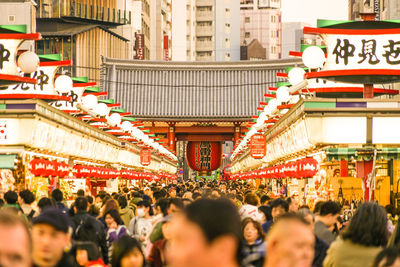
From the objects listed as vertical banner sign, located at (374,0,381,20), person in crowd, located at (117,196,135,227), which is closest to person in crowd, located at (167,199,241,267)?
person in crowd, located at (117,196,135,227)

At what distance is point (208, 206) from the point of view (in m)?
3.45

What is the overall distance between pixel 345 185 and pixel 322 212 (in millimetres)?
11354

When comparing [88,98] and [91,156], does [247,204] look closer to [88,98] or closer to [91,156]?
[88,98]

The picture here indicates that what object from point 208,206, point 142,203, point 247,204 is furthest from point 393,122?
point 208,206

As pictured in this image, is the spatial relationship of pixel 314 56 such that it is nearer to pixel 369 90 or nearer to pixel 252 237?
pixel 369 90

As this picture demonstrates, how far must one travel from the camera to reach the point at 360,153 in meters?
→ 15.7

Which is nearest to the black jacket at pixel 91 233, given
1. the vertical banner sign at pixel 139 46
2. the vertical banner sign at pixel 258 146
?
the vertical banner sign at pixel 258 146

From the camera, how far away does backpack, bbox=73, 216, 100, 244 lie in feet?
30.3

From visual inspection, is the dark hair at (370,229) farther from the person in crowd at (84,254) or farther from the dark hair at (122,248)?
the person in crowd at (84,254)

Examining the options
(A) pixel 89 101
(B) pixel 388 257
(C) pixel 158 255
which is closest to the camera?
(B) pixel 388 257

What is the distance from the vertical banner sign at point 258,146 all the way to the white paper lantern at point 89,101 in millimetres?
10537

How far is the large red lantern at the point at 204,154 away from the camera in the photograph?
80188 mm

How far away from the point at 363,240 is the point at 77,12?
48.5 metres

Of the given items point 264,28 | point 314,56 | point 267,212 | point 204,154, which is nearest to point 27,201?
point 267,212
